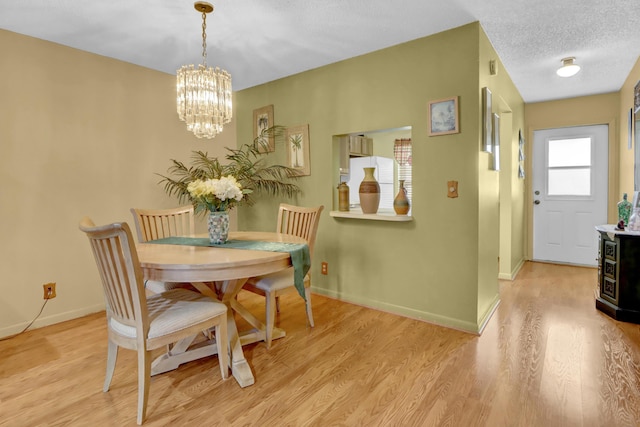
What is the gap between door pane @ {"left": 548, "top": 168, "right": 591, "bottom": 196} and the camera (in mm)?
4605

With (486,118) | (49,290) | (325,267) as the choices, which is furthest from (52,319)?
(486,118)

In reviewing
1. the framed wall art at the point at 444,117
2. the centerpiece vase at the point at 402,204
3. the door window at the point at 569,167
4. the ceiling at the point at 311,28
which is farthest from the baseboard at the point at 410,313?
the door window at the point at 569,167

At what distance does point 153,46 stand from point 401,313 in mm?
3012

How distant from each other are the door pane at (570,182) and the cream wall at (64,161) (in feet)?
16.2

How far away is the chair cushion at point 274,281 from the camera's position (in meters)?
2.35

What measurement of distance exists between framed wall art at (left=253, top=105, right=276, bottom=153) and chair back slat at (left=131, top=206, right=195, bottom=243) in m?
1.32

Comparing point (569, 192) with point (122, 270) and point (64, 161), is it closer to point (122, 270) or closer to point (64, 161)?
point (122, 270)

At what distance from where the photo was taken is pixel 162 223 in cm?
281

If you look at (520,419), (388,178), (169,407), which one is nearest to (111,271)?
(169,407)

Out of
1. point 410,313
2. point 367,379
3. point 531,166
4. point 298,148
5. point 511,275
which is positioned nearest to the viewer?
point 367,379

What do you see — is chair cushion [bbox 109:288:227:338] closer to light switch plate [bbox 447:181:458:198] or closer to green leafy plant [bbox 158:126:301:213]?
green leafy plant [bbox 158:126:301:213]

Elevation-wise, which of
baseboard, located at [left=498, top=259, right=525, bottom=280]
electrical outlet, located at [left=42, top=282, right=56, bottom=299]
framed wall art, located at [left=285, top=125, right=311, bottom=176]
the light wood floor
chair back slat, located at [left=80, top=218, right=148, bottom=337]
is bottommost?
the light wood floor

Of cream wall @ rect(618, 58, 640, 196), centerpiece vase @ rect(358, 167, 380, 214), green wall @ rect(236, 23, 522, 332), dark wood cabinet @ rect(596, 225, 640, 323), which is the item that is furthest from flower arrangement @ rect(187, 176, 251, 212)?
cream wall @ rect(618, 58, 640, 196)

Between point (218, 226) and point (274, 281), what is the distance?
0.52m
